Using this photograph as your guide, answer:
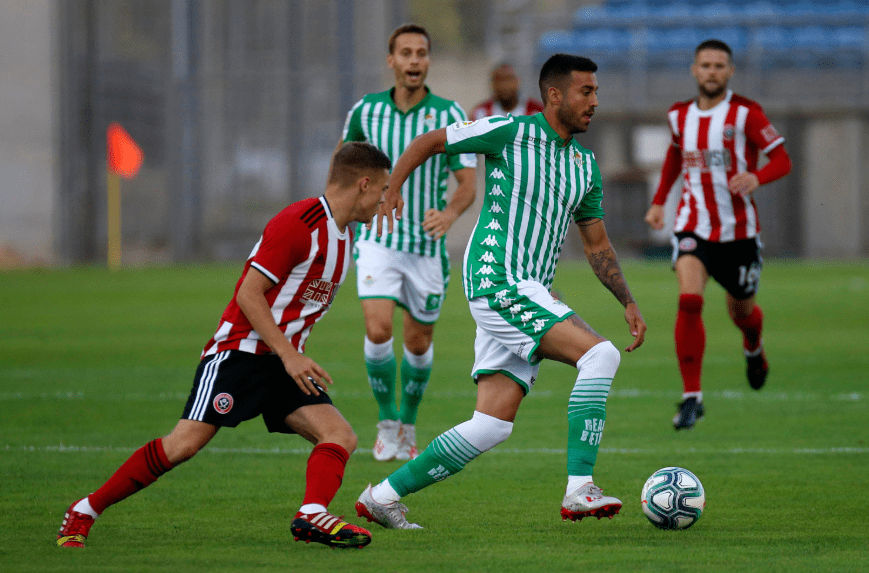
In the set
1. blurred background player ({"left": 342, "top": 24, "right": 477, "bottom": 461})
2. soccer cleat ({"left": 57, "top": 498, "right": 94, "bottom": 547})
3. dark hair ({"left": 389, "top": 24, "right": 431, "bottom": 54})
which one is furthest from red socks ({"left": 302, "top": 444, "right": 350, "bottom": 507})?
dark hair ({"left": 389, "top": 24, "right": 431, "bottom": 54})

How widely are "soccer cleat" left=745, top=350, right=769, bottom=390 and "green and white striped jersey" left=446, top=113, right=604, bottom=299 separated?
12.3 ft

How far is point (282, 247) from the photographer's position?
13.3ft

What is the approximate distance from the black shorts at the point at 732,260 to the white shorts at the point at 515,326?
10.3 feet

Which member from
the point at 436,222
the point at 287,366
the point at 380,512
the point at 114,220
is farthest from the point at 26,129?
the point at 287,366

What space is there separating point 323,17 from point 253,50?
6.36 feet

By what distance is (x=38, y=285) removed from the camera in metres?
20.1

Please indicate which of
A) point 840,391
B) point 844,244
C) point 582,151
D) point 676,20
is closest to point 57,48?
point 676,20

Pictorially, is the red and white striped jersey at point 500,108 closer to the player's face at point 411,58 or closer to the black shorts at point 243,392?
the player's face at point 411,58

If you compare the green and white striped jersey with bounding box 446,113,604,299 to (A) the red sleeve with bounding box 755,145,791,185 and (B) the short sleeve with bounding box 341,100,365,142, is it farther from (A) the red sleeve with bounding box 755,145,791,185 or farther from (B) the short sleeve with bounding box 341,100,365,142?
(A) the red sleeve with bounding box 755,145,791,185

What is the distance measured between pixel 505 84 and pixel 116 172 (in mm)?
20676

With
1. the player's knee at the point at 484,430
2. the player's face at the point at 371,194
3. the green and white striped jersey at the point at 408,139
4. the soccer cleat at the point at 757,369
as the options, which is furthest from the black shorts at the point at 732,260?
the player's face at the point at 371,194

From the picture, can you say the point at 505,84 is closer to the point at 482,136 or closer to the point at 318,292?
the point at 482,136

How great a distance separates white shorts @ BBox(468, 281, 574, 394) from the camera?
426 centimetres

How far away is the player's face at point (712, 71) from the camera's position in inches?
283
